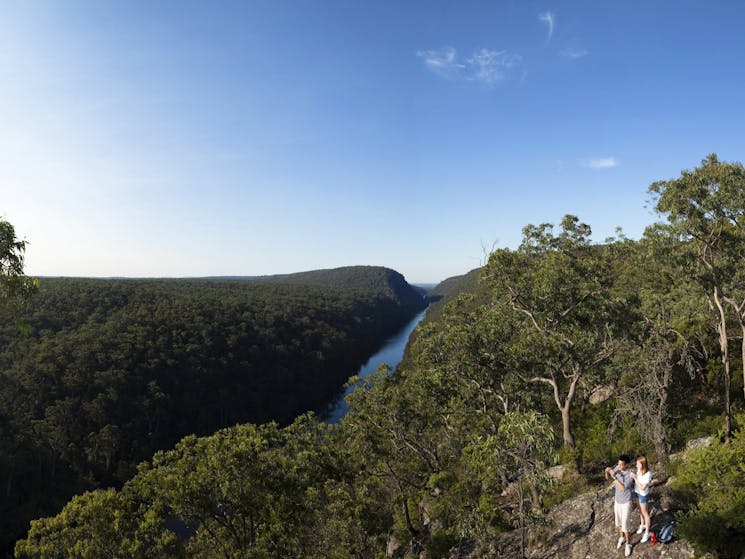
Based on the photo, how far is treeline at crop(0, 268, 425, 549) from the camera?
5947cm

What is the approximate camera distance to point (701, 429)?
16906 mm

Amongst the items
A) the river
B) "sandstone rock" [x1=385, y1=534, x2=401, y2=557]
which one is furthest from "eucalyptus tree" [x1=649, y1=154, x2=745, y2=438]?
the river

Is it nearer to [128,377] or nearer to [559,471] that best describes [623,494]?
[559,471]

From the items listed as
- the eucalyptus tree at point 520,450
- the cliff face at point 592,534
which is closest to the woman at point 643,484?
the cliff face at point 592,534

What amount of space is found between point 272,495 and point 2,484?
6520 cm

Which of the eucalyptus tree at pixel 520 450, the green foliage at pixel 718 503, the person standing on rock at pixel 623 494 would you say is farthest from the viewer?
the eucalyptus tree at pixel 520 450

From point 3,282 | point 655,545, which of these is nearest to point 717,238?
point 655,545

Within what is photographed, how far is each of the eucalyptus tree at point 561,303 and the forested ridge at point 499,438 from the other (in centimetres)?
9

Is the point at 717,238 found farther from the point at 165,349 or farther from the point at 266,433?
the point at 165,349

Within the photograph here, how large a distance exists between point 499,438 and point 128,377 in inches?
3180

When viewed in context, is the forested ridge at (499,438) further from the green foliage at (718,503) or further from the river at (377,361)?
the river at (377,361)

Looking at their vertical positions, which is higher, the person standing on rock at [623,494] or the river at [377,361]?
the person standing on rock at [623,494]

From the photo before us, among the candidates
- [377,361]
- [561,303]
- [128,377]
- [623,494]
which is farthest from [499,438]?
[377,361]

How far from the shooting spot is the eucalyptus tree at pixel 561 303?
1677 centimetres
